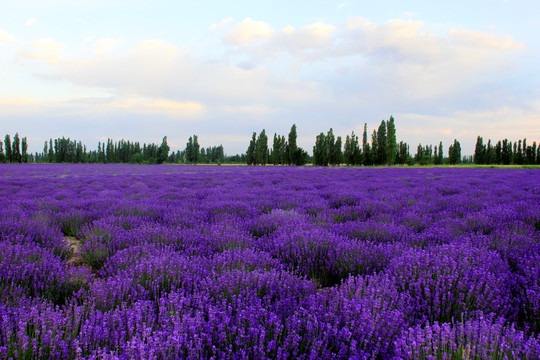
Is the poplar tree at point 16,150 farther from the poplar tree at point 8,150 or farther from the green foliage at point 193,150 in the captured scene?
the green foliage at point 193,150

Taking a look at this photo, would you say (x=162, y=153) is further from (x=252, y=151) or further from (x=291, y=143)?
(x=291, y=143)

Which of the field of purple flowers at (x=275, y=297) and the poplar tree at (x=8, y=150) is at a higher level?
the poplar tree at (x=8, y=150)

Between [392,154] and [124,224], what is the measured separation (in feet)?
165

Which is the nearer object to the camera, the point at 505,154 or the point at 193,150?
the point at 505,154

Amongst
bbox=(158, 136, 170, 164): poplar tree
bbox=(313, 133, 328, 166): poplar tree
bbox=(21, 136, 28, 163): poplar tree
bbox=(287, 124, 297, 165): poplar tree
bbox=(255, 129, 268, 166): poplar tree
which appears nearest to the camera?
bbox=(313, 133, 328, 166): poplar tree

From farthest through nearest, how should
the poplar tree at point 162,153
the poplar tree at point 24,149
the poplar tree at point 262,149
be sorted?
the poplar tree at point 162,153
the poplar tree at point 24,149
the poplar tree at point 262,149

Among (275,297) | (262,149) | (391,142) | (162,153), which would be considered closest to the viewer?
(275,297)

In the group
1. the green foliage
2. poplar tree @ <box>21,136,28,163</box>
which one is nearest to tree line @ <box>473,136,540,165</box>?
the green foliage

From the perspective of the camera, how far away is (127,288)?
78.0 inches

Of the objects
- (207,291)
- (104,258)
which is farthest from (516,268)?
(104,258)

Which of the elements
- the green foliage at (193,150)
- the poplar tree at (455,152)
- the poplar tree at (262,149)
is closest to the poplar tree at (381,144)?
the poplar tree at (262,149)

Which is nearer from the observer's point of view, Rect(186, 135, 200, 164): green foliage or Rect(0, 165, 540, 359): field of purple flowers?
Rect(0, 165, 540, 359): field of purple flowers

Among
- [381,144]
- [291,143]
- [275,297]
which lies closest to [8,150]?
[291,143]

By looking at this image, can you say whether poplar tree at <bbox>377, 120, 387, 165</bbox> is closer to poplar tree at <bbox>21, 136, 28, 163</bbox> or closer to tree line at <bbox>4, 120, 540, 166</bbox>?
tree line at <bbox>4, 120, 540, 166</bbox>
